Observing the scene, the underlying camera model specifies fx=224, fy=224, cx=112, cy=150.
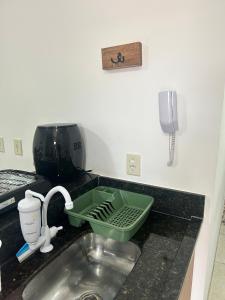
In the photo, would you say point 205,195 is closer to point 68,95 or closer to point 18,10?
point 68,95

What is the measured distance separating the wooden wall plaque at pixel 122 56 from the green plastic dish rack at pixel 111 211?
618 mm

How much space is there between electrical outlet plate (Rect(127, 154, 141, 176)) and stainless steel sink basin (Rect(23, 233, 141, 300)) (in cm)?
35

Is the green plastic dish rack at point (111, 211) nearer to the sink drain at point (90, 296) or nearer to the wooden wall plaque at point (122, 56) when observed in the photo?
the sink drain at point (90, 296)

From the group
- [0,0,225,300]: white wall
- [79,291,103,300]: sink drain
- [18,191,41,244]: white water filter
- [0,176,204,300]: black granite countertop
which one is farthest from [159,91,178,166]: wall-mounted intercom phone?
[79,291,103,300]: sink drain

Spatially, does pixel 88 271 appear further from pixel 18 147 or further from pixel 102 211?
pixel 18 147

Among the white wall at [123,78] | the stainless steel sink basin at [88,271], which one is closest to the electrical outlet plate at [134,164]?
the white wall at [123,78]

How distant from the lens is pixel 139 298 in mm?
625

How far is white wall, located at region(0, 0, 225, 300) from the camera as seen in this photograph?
90 cm

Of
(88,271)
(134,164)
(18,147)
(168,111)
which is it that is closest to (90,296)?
(88,271)

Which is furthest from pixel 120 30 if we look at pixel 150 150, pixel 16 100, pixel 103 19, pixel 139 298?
pixel 139 298

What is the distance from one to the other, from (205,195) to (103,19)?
3.07ft

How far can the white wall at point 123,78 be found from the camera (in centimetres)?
90

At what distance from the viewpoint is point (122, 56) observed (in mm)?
1018

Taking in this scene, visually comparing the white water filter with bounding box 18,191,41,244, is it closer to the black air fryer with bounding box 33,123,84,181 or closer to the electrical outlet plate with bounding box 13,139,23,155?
the black air fryer with bounding box 33,123,84,181
